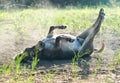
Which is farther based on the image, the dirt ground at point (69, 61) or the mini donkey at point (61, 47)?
the mini donkey at point (61, 47)

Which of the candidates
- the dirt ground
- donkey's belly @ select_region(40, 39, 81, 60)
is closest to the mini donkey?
donkey's belly @ select_region(40, 39, 81, 60)

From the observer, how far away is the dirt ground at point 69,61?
5.12m

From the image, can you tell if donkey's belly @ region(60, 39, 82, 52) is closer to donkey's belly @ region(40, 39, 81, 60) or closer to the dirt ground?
donkey's belly @ region(40, 39, 81, 60)

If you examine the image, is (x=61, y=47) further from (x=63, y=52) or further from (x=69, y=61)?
(x=69, y=61)

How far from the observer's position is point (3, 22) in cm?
1040

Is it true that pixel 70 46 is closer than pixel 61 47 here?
No

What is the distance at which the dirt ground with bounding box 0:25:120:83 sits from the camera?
512 cm

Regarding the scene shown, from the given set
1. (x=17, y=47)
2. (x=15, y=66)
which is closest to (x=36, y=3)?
(x=17, y=47)

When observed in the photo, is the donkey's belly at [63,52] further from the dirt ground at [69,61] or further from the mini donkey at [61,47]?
the dirt ground at [69,61]

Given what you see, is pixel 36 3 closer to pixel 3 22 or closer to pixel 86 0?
pixel 86 0

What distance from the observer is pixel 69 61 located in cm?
616

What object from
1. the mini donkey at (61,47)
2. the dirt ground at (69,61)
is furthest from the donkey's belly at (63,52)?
the dirt ground at (69,61)

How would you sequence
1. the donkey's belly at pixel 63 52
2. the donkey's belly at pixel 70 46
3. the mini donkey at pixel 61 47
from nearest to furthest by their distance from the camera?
the mini donkey at pixel 61 47 < the donkey's belly at pixel 63 52 < the donkey's belly at pixel 70 46

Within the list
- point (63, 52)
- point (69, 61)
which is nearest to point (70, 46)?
point (63, 52)
